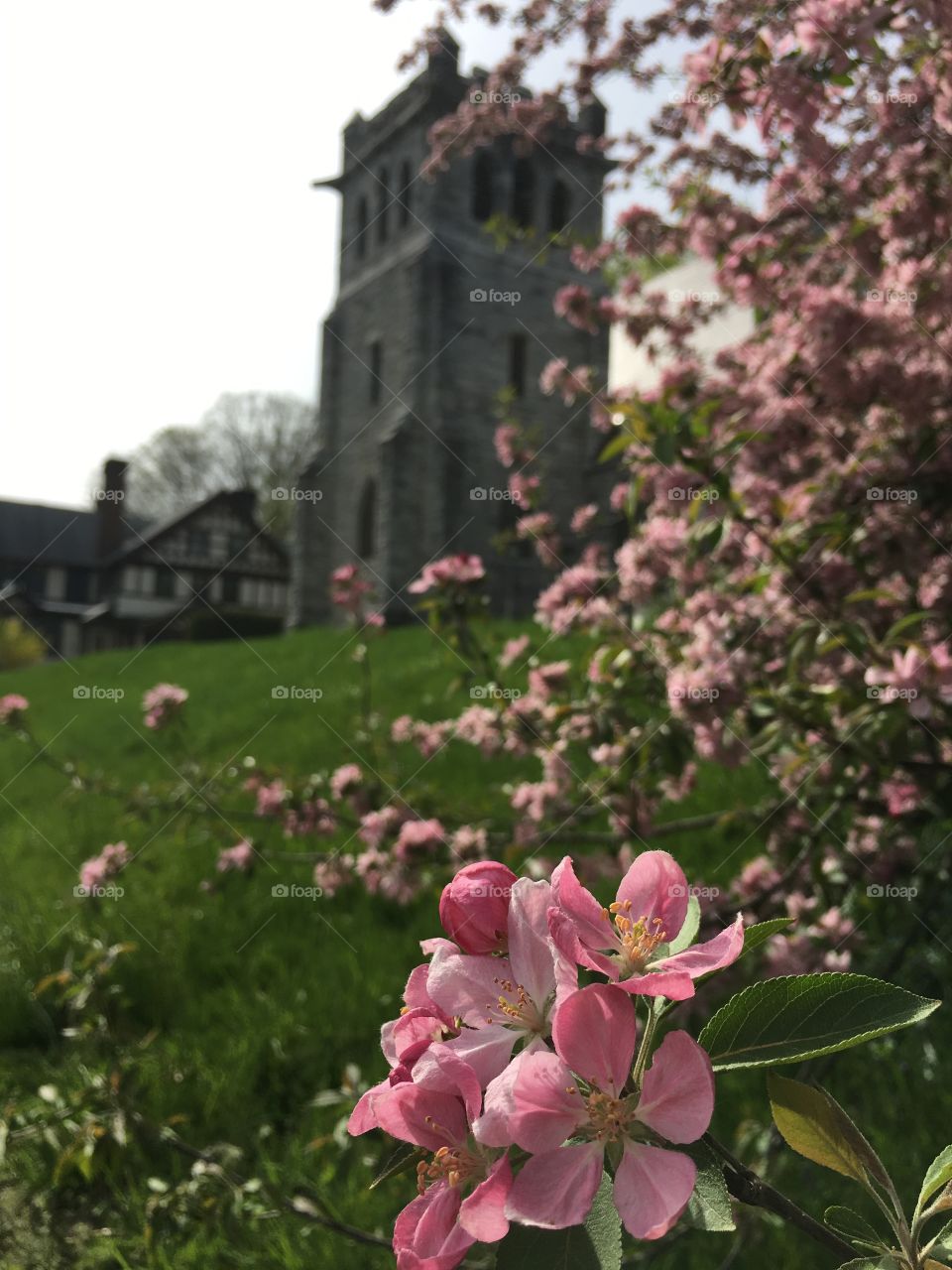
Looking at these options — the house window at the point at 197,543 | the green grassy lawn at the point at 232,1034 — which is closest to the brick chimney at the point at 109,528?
the house window at the point at 197,543

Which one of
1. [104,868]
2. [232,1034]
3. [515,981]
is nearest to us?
[515,981]

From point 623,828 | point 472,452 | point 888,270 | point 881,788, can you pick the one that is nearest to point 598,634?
point 623,828

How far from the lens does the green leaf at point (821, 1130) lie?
525 millimetres

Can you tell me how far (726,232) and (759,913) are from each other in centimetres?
254

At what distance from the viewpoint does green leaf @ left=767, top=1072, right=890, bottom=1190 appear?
0.52 metres

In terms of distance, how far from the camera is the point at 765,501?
308 centimetres

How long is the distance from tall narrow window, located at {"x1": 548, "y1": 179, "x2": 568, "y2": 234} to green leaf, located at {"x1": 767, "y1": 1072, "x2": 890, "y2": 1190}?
84.1 feet

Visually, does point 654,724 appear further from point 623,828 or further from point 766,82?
point 766,82

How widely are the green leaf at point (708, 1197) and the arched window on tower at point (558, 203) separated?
2566 centimetres

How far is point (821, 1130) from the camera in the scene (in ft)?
Result: 1.74

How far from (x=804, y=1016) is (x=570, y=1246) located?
0.18 meters
